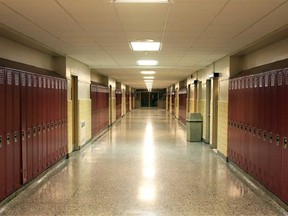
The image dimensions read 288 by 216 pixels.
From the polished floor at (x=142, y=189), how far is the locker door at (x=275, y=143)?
0.27 m

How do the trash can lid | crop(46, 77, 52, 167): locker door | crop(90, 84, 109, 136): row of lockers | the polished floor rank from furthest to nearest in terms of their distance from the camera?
crop(90, 84, 109, 136): row of lockers, the trash can lid, crop(46, 77, 52, 167): locker door, the polished floor

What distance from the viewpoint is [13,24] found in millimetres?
4133

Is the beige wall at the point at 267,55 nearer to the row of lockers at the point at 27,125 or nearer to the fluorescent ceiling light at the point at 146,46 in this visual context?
the fluorescent ceiling light at the point at 146,46

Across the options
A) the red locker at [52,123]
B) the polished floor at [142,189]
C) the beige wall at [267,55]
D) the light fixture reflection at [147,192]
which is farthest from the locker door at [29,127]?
the beige wall at [267,55]

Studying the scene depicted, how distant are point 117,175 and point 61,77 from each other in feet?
8.92

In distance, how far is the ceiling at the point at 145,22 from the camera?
333 cm

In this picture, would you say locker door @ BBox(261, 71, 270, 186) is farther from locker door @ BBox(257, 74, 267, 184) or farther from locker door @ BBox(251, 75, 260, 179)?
locker door @ BBox(251, 75, 260, 179)

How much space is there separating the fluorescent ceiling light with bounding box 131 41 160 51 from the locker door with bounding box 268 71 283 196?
7.35ft

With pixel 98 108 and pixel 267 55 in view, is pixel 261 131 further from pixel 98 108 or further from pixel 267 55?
pixel 98 108

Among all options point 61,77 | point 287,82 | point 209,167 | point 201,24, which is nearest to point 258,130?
point 287,82

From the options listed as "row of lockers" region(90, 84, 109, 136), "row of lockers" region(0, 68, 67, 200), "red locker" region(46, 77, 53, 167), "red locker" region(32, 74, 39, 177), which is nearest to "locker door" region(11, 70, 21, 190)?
"row of lockers" region(0, 68, 67, 200)

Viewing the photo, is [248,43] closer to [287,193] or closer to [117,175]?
[287,193]

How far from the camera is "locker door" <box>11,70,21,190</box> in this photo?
177 inches

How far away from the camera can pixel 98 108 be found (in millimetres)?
12086
